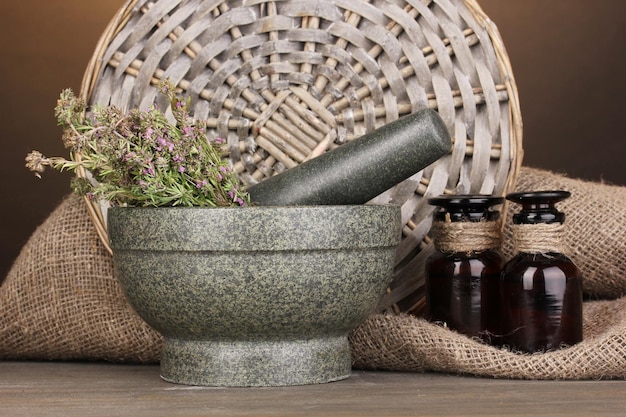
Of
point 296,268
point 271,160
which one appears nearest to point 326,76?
point 271,160

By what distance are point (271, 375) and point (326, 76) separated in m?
0.54

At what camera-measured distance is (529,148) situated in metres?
2.81

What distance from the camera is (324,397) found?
131 centimetres

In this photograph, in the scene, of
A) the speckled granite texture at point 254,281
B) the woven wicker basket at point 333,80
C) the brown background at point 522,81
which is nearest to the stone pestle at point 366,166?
the speckled granite texture at point 254,281

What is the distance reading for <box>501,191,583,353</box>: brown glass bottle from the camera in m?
1.43

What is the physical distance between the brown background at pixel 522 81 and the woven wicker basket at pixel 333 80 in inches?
42.7

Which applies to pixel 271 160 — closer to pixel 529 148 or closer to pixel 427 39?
pixel 427 39

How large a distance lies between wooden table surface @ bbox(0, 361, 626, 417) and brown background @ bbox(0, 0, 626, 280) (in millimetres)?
1292

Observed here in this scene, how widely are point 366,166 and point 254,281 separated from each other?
26 cm

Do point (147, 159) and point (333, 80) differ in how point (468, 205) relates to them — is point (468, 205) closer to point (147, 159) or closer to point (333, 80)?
point (333, 80)

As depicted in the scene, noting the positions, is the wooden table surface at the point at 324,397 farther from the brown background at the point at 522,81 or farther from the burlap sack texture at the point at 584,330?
the brown background at the point at 522,81

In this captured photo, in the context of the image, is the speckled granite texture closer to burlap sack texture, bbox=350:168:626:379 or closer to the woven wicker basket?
burlap sack texture, bbox=350:168:626:379

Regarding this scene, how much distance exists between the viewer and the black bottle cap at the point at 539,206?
145 cm

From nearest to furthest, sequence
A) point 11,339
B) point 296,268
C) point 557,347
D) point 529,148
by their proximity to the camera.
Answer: point 296,268 → point 557,347 → point 11,339 → point 529,148
